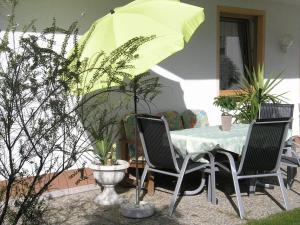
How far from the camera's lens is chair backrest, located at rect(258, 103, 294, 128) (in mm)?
7238

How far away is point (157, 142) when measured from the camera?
18.8 ft

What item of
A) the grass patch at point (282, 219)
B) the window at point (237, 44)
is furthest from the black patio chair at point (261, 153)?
the window at point (237, 44)

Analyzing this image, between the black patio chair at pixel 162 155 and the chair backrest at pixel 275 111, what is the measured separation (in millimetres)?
1963

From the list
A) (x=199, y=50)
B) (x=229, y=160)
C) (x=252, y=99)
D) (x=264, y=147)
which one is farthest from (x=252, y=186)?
(x=199, y=50)

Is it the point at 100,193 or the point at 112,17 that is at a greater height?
the point at 112,17

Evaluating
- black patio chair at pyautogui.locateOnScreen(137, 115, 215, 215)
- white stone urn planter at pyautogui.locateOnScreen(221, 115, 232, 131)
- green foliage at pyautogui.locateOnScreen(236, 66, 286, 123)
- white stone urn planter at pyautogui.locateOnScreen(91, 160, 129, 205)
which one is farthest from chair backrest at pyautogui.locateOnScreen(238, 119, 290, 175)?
green foliage at pyautogui.locateOnScreen(236, 66, 286, 123)

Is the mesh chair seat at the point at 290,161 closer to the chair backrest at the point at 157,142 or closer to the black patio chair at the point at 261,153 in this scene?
the black patio chair at the point at 261,153

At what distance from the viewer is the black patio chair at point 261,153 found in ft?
17.5

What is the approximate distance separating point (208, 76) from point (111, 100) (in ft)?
7.73

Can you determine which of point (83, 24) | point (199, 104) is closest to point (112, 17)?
point (83, 24)

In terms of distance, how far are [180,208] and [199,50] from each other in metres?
3.51

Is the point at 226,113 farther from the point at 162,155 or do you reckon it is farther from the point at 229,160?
the point at 162,155

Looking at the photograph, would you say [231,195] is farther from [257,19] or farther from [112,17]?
[257,19]

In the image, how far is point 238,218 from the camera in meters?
5.29
